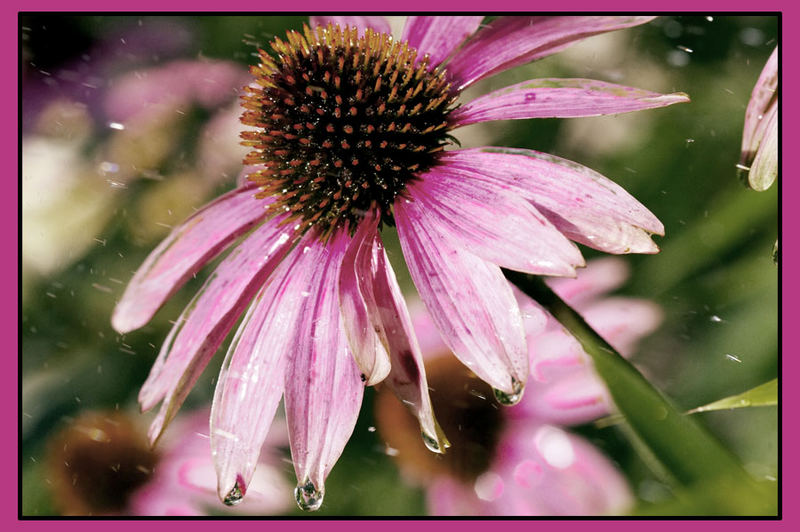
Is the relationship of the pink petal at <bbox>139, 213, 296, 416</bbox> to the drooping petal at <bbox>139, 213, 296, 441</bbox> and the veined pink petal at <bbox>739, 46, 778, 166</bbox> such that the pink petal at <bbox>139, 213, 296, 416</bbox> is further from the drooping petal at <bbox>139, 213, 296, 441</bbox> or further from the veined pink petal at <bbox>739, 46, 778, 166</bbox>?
the veined pink petal at <bbox>739, 46, 778, 166</bbox>

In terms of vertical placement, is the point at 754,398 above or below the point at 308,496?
above

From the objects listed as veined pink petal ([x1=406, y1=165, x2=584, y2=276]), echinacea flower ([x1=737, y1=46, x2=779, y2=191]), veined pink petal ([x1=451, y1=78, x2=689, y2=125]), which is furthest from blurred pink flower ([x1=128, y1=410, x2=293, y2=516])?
echinacea flower ([x1=737, y1=46, x2=779, y2=191])

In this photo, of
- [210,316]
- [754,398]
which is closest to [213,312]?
[210,316]

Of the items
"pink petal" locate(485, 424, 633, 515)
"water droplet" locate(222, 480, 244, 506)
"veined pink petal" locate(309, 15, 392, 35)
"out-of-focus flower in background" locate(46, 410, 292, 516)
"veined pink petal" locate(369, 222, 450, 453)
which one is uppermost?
"veined pink petal" locate(309, 15, 392, 35)

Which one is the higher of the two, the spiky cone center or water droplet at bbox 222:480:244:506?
the spiky cone center

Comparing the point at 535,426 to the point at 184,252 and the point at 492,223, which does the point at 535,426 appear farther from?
the point at 184,252

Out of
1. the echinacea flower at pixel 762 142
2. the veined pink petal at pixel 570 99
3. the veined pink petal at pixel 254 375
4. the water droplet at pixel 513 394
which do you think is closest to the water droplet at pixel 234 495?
the veined pink petal at pixel 254 375

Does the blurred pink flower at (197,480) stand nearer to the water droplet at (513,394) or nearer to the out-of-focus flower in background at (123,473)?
the out-of-focus flower in background at (123,473)
